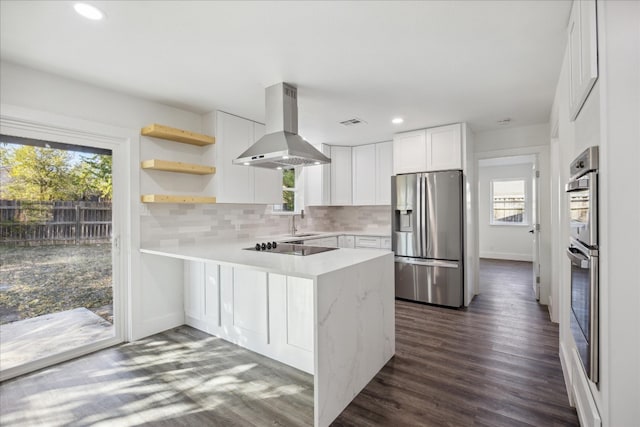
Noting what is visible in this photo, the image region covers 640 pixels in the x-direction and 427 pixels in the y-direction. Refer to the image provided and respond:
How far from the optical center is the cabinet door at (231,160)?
3.45 meters

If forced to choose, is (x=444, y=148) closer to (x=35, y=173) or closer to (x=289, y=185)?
(x=289, y=185)

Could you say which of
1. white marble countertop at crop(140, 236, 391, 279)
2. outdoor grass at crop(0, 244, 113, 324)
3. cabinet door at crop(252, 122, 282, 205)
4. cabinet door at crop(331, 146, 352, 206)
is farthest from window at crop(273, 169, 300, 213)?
outdoor grass at crop(0, 244, 113, 324)

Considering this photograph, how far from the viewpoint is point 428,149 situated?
4.12m

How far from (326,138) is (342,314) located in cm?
327

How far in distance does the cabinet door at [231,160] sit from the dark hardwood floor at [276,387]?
5.13ft

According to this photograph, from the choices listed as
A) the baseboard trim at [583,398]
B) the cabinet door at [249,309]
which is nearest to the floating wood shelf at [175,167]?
the cabinet door at [249,309]

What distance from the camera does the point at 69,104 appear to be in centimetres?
260

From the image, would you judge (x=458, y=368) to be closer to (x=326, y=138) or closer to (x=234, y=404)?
(x=234, y=404)

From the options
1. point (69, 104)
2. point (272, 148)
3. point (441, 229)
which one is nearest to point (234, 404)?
point (272, 148)

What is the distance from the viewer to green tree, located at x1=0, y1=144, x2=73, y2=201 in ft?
7.84

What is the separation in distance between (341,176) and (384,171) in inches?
29.1

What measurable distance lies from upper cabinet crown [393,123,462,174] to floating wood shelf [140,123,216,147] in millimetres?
2497

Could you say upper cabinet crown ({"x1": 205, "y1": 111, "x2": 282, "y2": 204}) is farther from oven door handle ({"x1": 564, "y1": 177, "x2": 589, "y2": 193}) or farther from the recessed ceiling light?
oven door handle ({"x1": 564, "y1": 177, "x2": 589, "y2": 193})

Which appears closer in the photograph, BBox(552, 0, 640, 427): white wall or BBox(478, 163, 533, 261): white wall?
BBox(552, 0, 640, 427): white wall
